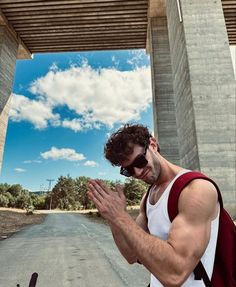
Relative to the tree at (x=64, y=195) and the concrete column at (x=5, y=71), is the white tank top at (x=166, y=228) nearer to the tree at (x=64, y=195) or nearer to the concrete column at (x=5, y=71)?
the concrete column at (x=5, y=71)

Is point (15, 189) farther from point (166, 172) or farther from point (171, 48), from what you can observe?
point (166, 172)

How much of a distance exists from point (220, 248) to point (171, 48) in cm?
1144

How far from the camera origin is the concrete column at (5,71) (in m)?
16.2

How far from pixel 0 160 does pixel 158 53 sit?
11867mm

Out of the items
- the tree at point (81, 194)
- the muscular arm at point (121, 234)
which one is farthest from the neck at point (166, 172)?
the tree at point (81, 194)

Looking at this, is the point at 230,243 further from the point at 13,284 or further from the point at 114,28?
the point at 114,28

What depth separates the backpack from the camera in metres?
1.18

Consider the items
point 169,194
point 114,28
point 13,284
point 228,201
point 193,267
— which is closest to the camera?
point 193,267

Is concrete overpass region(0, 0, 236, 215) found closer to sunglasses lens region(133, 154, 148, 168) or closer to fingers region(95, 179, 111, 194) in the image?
sunglasses lens region(133, 154, 148, 168)

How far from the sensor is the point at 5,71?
16.5 metres

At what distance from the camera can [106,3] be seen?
15969mm

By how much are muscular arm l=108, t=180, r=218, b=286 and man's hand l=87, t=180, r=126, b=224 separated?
4cm

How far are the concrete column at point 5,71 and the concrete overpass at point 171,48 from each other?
2.4 inches

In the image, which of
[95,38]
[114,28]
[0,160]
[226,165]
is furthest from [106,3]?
[226,165]
